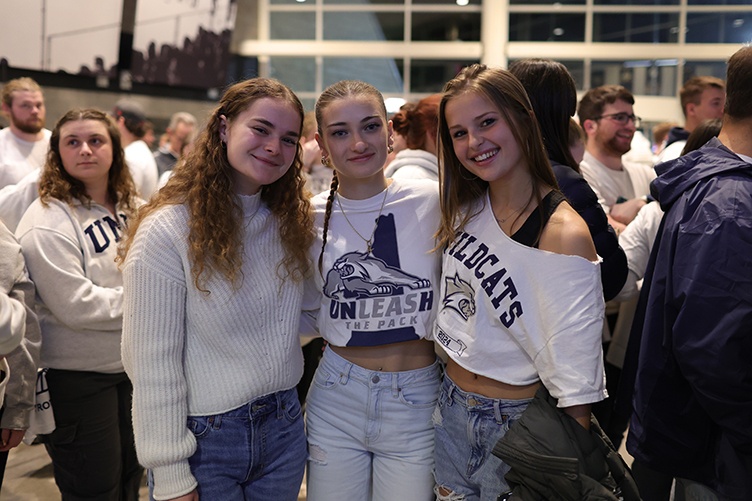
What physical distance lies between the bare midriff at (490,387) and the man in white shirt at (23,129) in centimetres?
371

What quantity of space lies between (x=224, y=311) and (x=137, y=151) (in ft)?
10.9

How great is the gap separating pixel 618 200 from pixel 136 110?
383 cm

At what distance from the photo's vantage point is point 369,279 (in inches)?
73.0

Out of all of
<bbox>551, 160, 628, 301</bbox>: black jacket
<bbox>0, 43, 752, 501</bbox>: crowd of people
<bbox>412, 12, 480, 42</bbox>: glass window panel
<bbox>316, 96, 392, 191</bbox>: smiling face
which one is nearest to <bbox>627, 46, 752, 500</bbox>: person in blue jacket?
<bbox>0, 43, 752, 501</bbox>: crowd of people

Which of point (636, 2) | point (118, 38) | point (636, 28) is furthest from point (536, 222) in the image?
point (636, 2)

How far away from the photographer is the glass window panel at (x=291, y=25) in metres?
12.2

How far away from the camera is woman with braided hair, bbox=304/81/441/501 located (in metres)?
1.83

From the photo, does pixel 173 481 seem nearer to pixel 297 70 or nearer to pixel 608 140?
pixel 608 140

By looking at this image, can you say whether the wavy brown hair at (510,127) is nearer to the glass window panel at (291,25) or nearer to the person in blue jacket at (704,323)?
the person in blue jacket at (704,323)

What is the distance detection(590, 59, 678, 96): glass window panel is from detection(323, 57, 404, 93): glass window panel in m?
3.49

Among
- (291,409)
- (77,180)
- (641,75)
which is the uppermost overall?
(641,75)

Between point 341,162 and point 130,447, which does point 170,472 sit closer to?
point 341,162

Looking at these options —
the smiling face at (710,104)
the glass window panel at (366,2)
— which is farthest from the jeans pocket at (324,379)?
the glass window panel at (366,2)

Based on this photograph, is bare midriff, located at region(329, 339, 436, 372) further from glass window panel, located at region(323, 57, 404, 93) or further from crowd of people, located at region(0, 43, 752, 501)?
glass window panel, located at region(323, 57, 404, 93)
